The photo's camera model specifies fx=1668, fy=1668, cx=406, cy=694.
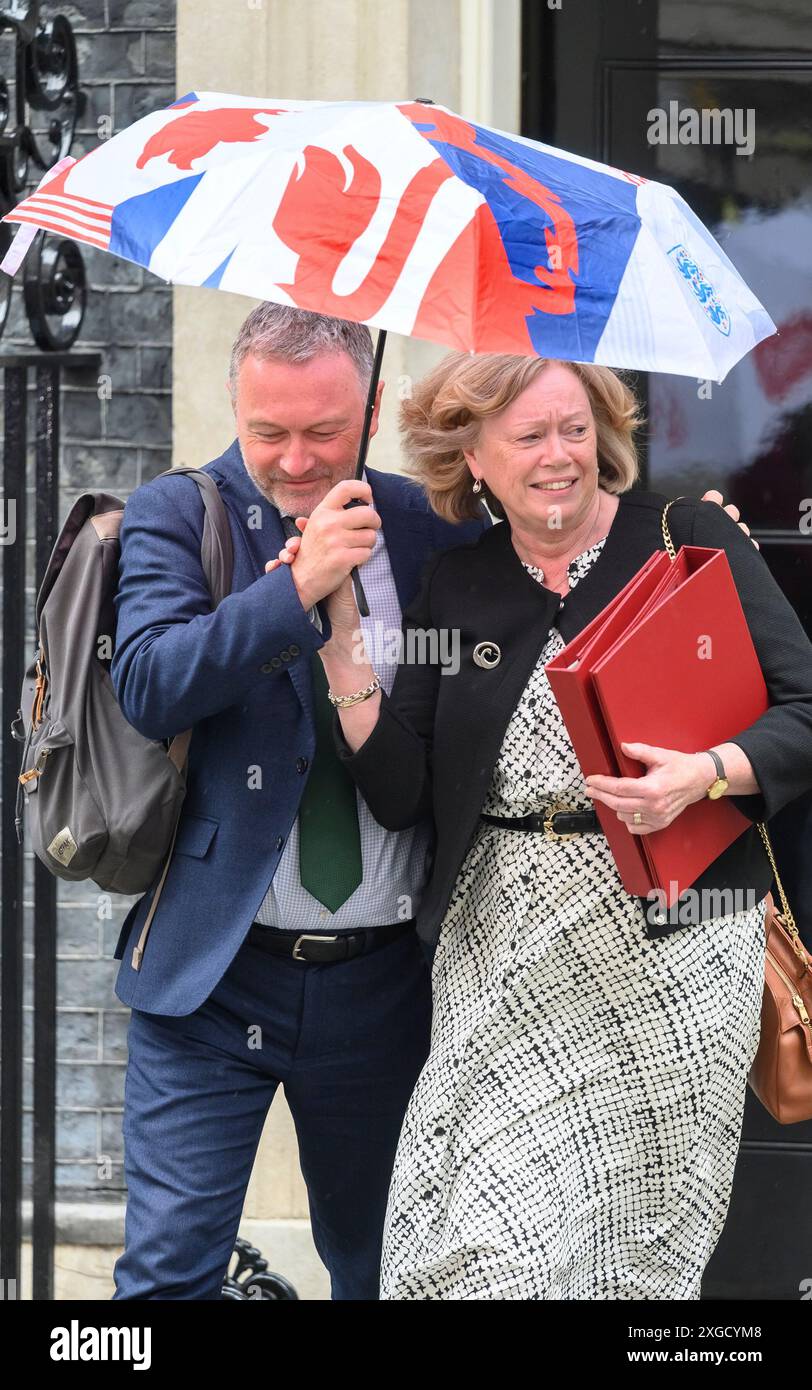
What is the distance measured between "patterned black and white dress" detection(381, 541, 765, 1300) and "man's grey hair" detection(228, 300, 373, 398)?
49cm

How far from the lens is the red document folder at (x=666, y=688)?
2523 mm

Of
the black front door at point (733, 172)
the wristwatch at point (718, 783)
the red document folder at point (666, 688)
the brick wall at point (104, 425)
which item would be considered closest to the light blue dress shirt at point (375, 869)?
the red document folder at point (666, 688)

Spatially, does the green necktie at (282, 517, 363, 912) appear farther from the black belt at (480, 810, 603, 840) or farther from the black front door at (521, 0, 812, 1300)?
the black front door at (521, 0, 812, 1300)

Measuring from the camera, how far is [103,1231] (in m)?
4.40

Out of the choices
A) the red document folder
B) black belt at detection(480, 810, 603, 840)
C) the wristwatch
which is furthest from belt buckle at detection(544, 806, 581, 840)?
the wristwatch

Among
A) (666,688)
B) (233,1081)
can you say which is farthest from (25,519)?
(666,688)

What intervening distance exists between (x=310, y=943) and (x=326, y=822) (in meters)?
0.22

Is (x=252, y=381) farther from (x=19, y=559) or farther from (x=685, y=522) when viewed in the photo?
(x=19, y=559)

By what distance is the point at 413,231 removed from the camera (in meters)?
2.34

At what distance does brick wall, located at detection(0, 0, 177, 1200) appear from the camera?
413 centimetres

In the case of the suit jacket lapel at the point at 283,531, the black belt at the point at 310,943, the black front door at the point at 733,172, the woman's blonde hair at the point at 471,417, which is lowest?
the black belt at the point at 310,943

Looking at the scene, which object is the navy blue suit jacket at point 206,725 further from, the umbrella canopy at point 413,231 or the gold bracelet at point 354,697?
the umbrella canopy at point 413,231

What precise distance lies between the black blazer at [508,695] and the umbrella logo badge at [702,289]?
0.39 m
